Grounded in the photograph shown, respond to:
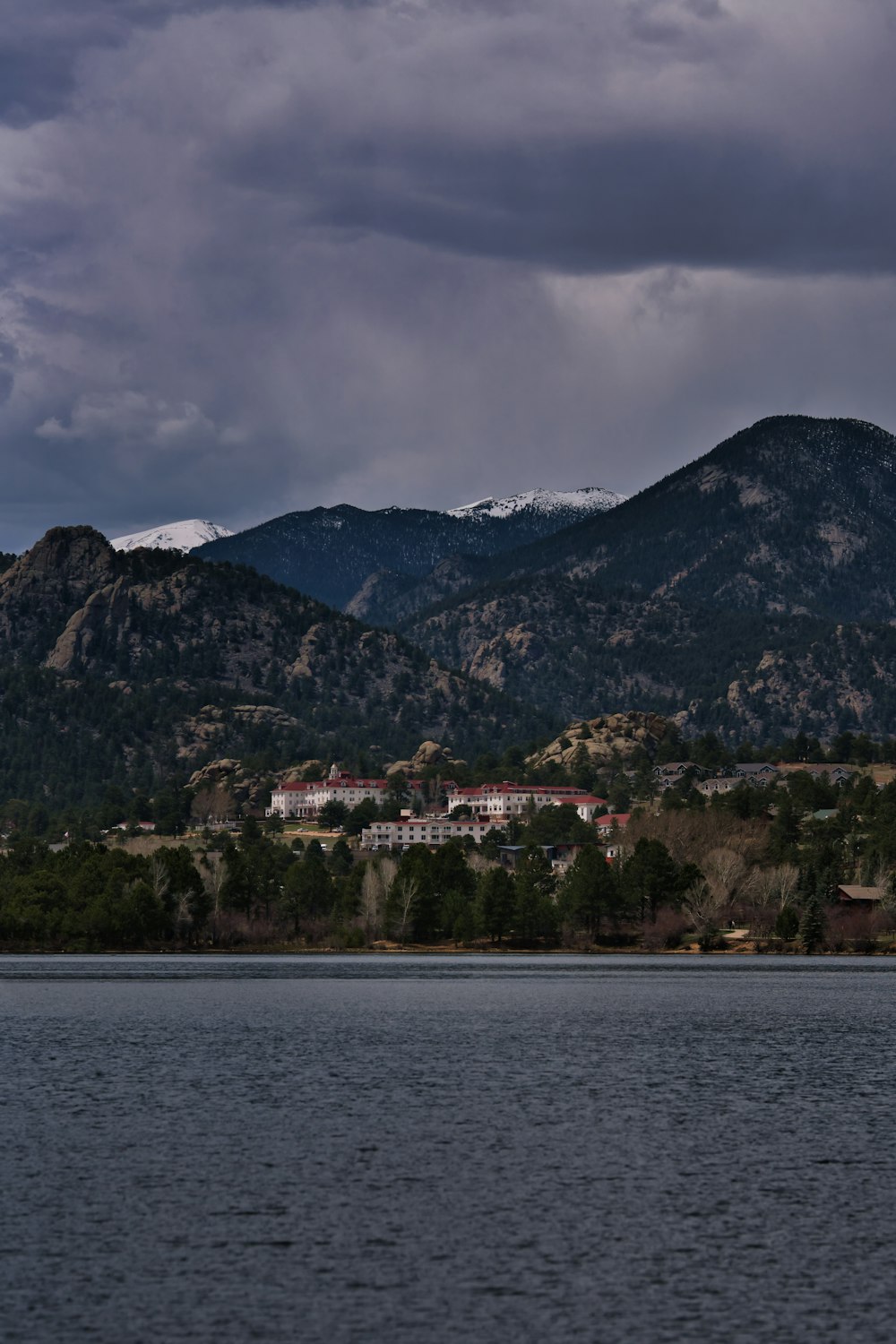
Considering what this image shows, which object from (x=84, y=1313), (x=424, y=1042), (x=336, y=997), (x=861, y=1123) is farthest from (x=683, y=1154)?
(x=336, y=997)

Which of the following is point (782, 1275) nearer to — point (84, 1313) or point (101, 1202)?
point (84, 1313)

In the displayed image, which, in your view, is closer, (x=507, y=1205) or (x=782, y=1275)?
(x=782, y=1275)

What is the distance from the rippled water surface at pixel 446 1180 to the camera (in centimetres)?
4144

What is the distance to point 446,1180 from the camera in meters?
57.6

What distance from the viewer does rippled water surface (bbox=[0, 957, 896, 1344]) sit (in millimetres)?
41438

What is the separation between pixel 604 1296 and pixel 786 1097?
3795 cm

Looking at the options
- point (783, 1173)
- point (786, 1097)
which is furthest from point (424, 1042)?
point (783, 1173)

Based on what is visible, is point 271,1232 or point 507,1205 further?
point 507,1205

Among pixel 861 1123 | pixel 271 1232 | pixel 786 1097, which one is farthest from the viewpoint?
pixel 786 1097

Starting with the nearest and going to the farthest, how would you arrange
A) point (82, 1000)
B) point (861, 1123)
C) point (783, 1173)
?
point (783, 1173), point (861, 1123), point (82, 1000)

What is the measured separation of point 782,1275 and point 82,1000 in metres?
97.7

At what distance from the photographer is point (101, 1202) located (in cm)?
5356

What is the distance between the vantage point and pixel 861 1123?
7081cm

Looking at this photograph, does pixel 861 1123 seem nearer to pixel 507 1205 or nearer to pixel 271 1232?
pixel 507 1205
